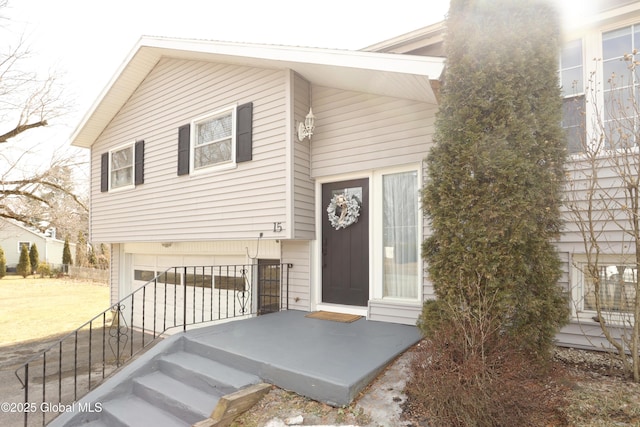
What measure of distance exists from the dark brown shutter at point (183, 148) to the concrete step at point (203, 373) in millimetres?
3912

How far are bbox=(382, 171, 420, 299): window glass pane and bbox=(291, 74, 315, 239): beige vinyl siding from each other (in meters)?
1.19

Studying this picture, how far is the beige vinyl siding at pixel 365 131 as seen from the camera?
487 cm

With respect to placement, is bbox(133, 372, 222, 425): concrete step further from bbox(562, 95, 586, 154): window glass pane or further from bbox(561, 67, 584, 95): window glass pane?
bbox(561, 67, 584, 95): window glass pane

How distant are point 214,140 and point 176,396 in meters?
4.47

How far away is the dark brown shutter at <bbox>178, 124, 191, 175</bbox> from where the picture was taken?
6970 millimetres

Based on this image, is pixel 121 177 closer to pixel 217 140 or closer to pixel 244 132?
pixel 217 140

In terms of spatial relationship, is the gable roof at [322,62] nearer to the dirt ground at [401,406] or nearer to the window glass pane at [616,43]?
the window glass pane at [616,43]

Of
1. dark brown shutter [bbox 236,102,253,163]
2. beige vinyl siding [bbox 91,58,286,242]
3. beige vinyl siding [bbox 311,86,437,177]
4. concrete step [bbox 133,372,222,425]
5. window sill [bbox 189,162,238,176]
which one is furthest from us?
window sill [bbox 189,162,238,176]

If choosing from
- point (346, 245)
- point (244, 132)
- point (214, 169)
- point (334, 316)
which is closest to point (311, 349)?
point (334, 316)

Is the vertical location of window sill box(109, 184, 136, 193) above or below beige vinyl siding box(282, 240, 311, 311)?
above

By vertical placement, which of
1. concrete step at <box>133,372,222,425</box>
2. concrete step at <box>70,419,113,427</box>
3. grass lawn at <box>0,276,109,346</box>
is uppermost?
concrete step at <box>133,372,222,425</box>

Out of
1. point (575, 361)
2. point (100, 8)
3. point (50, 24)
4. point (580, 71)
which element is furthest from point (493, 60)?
point (50, 24)

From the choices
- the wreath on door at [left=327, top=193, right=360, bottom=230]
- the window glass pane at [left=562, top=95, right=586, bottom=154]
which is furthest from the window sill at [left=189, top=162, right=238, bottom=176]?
the window glass pane at [left=562, top=95, right=586, bottom=154]

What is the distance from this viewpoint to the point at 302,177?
5.63m
